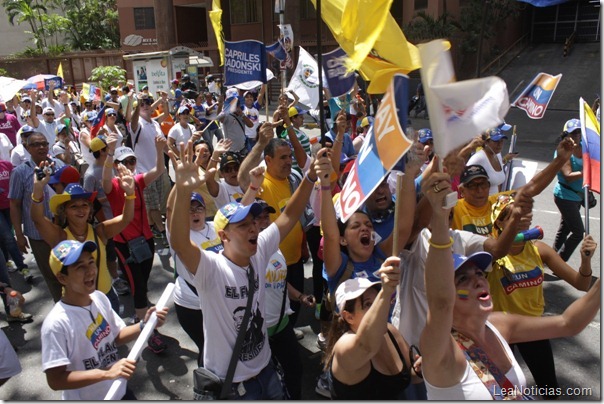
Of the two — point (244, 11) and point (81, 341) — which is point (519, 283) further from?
point (244, 11)

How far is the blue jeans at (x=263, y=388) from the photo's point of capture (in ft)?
9.18

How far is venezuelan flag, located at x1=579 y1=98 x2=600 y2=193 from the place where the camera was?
3547 mm

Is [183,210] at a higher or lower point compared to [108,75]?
higher

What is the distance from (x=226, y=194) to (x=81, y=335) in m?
2.28

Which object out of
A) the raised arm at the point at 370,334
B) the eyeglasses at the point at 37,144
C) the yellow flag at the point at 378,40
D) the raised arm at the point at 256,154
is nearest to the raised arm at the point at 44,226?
the raised arm at the point at 256,154

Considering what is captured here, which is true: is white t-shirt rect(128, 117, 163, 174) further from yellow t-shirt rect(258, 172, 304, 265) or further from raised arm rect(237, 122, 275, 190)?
yellow t-shirt rect(258, 172, 304, 265)

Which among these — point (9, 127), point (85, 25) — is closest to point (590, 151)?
point (9, 127)

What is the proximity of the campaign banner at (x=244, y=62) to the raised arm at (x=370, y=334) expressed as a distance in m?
4.68

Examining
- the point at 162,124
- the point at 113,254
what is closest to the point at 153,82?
the point at 162,124

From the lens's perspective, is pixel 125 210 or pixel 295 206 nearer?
pixel 295 206

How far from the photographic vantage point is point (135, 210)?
4773mm

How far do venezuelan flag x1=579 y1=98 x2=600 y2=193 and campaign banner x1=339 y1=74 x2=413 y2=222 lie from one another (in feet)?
6.62

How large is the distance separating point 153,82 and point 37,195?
1768 centimetres

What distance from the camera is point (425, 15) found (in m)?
23.6
